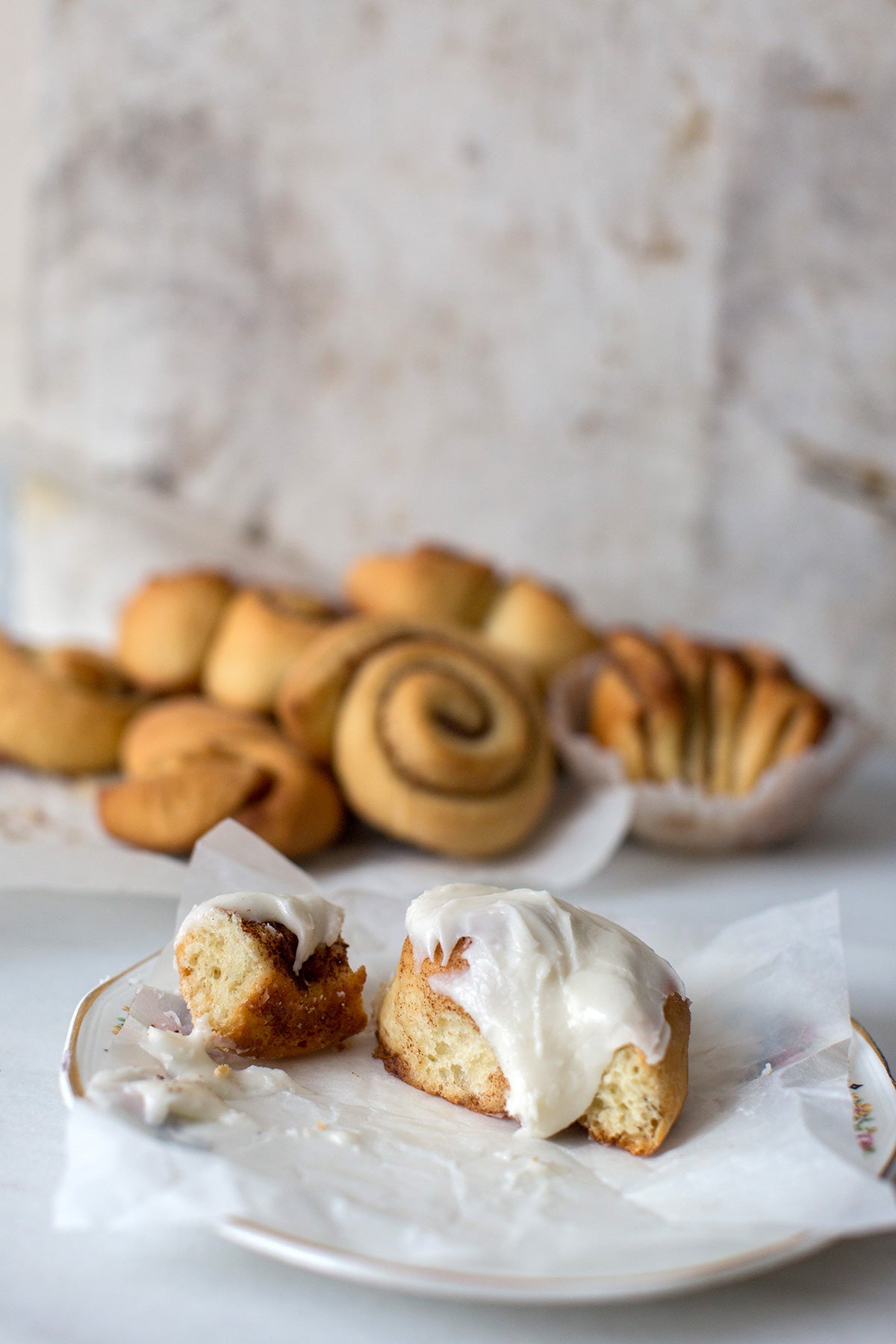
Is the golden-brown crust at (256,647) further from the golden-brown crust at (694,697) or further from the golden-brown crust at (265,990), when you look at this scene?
the golden-brown crust at (265,990)

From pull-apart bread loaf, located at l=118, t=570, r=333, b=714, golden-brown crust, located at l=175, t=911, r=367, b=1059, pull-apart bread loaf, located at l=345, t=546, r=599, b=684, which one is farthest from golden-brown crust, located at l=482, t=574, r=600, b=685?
golden-brown crust, located at l=175, t=911, r=367, b=1059

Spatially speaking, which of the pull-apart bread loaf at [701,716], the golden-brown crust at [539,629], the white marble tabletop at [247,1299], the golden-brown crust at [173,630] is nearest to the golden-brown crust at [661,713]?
the pull-apart bread loaf at [701,716]

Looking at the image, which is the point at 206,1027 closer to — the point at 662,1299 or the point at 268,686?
the point at 662,1299

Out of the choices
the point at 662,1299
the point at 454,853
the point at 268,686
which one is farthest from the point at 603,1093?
the point at 268,686

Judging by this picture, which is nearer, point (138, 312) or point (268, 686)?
point (268, 686)

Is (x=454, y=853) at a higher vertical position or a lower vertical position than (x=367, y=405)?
lower

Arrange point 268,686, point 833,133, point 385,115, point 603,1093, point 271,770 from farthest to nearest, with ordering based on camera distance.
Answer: point 385,115 → point 833,133 → point 268,686 → point 271,770 → point 603,1093

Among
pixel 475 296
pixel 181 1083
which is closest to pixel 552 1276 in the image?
pixel 181 1083
